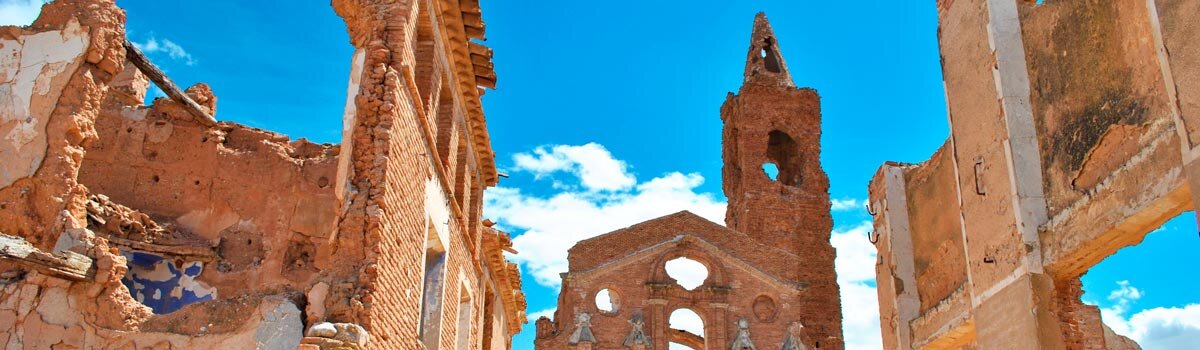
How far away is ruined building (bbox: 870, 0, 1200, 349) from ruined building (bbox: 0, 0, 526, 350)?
492 centimetres

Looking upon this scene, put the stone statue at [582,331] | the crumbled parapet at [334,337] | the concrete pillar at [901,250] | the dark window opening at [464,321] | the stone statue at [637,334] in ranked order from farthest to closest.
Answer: the stone statue at [637,334] → the stone statue at [582,331] → the dark window opening at [464,321] → the concrete pillar at [901,250] → the crumbled parapet at [334,337]

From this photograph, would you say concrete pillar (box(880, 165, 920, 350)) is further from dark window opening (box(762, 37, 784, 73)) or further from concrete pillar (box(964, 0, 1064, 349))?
dark window opening (box(762, 37, 784, 73))

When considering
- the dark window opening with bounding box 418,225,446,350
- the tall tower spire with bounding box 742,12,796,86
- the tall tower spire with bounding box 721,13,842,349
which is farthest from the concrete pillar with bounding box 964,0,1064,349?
the tall tower spire with bounding box 742,12,796,86

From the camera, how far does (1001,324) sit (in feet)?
27.2

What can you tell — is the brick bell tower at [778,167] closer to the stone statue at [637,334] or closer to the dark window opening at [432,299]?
the stone statue at [637,334]

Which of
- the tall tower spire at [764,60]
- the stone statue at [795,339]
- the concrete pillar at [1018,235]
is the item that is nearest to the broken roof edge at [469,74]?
the concrete pillar at [1018,235]

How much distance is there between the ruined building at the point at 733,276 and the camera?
2945 cm

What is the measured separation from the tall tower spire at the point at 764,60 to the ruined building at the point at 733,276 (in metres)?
2.12

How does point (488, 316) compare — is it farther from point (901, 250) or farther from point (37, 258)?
point (37, 258)

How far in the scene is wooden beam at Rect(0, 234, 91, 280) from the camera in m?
7.32

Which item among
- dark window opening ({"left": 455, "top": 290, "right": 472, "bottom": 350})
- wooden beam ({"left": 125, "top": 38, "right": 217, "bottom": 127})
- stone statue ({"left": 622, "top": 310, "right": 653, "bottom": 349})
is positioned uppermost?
stone statue ({"left": 622, "top": 310, "right": 653, "bottom": 349})

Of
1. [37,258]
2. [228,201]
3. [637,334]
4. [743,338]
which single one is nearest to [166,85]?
[228,201]

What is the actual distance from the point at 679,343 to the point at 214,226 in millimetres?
21862

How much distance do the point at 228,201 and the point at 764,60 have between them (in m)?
29.8
